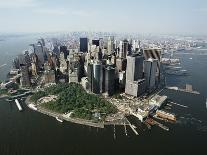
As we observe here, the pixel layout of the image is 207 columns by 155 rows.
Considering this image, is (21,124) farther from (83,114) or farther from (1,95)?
(1,95)

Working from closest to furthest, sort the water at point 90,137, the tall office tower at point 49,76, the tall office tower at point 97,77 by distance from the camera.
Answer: the water at point 90,137
the tall office tower at point 97,77
the tall office tower at point 49,76

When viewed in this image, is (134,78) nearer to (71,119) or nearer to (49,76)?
(71,119)

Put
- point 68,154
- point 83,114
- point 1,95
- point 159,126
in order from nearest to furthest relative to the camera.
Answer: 1. point 68,154
2. point 159,126
3. point 83,114
4. point 1,95

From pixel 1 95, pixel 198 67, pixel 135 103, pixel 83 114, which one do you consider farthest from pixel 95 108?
pixel 198 67

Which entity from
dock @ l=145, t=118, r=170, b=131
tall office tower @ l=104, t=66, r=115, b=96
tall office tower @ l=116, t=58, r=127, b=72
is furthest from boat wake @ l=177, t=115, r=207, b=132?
tall office tower @ l=116, t=58, r=127, b=72

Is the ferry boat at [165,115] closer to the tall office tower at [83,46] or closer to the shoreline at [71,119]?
the shoreline at [71,119]

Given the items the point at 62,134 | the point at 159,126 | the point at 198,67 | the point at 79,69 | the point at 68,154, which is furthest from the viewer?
the point at 198,67

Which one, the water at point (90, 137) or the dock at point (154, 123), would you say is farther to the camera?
the dock at point (154, 123)

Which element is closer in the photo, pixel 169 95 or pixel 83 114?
pixel 83 114

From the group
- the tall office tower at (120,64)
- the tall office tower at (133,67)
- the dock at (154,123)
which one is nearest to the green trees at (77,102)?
the dock at (154,123)
